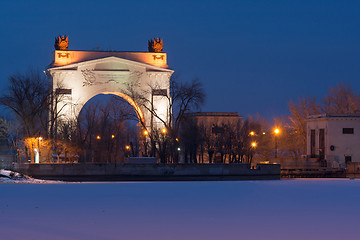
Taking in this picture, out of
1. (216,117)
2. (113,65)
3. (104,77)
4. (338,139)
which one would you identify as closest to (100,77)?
(104,77)

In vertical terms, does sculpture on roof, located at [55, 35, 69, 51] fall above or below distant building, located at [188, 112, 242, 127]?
above

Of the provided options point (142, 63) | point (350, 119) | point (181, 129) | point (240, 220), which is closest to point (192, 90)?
point (181, 129)

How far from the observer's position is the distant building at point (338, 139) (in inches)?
2704

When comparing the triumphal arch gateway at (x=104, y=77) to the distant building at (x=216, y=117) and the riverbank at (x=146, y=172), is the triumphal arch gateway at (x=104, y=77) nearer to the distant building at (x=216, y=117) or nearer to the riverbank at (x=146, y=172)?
the distant building at (x=216, y=117)

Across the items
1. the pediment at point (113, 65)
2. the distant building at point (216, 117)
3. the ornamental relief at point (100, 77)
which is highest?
the pediment at point (113, 65)

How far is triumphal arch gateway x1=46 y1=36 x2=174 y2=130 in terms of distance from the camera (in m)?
68.6

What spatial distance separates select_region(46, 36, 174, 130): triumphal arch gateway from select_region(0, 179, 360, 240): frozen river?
46.1m

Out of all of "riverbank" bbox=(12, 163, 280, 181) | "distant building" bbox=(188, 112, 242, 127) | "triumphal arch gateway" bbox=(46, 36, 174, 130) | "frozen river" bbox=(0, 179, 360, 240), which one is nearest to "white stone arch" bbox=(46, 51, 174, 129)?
"triumphal arch gateway" bbox=(46, 36, 174, 130)

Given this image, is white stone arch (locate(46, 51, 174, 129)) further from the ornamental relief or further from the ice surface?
the ice surface

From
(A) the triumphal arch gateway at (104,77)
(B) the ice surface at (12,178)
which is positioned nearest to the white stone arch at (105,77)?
(A) the triumphal arch gateway at (104,77)

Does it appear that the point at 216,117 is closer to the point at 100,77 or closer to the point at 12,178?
the point at 100,77

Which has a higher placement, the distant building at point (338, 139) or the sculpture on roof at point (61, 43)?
the sculpture on roof at point (61, 43)

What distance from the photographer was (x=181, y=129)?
6288 centimetres

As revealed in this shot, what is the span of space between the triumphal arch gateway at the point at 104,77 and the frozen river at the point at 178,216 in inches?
1815
